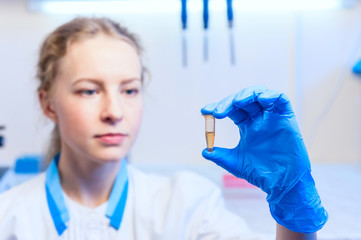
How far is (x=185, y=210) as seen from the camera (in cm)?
101

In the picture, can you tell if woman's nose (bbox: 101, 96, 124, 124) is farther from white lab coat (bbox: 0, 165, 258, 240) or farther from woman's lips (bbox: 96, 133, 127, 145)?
white lab coat (bbox: 0, 165, 258, 240)

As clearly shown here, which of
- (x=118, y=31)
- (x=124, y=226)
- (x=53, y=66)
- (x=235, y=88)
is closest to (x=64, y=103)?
(x=53, y=66)

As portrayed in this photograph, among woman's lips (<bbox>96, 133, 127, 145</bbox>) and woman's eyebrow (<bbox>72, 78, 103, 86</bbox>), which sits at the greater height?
woman's eyebrow (<bbox>72, 78, 103, 86</bbox>)

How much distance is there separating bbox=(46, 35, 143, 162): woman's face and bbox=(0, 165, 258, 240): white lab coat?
0.17m

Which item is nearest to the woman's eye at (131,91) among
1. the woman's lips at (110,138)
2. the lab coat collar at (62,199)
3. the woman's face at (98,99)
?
the woman's face at (98,99)

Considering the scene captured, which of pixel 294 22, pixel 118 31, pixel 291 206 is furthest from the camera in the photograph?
pixel 294 22

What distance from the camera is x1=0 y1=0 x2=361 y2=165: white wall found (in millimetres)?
1521

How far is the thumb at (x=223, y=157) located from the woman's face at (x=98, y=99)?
12.1 inches

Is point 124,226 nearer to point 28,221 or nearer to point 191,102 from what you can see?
point 28,221

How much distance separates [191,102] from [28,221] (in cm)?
80

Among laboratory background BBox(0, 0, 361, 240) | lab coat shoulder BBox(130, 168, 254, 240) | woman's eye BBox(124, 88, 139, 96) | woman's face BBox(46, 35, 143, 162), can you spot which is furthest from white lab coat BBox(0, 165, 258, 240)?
laboratory background BBox(0, 0, 361, 240)

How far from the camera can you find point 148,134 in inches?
62.0

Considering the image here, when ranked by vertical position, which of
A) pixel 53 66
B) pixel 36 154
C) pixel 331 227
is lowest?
pixel 331 227

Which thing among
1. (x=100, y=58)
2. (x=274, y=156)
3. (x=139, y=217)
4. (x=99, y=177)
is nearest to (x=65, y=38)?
(x=100, y=58)
